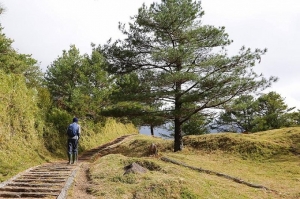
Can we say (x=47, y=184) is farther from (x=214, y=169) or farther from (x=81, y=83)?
(x=81, y=83)

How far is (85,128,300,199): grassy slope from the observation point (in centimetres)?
819

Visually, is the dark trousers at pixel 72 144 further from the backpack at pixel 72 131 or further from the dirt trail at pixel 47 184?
the dirt trail at pixel 47 184

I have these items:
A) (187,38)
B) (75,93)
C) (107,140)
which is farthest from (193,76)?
(107,140)

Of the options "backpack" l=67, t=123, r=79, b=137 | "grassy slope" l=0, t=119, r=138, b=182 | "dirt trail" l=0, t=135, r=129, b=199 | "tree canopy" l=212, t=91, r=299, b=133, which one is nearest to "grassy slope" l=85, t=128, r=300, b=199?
"dirt trail" l=0, t=135, r=129, b=199

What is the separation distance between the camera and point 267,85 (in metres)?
14.7

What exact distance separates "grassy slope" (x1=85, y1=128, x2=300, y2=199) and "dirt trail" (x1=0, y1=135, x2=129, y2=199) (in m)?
0.50

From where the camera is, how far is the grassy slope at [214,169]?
8188 millimetres

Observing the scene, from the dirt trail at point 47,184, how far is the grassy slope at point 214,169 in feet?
1.65

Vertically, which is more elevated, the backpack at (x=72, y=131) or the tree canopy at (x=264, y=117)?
the tree canopy at (x=264, y=117)

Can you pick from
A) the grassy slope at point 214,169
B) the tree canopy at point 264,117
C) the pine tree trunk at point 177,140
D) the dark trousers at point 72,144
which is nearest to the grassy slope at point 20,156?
the dark trousers at point 72,144

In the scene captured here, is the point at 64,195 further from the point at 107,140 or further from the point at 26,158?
the point at 107,140

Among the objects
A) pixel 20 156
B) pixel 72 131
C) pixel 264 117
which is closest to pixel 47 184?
pixel 20 156

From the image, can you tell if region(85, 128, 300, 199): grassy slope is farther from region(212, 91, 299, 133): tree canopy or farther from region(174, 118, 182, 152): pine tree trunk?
region(212, 91, 299, 133): tree canopy

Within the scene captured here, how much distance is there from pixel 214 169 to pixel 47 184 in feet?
22.6
